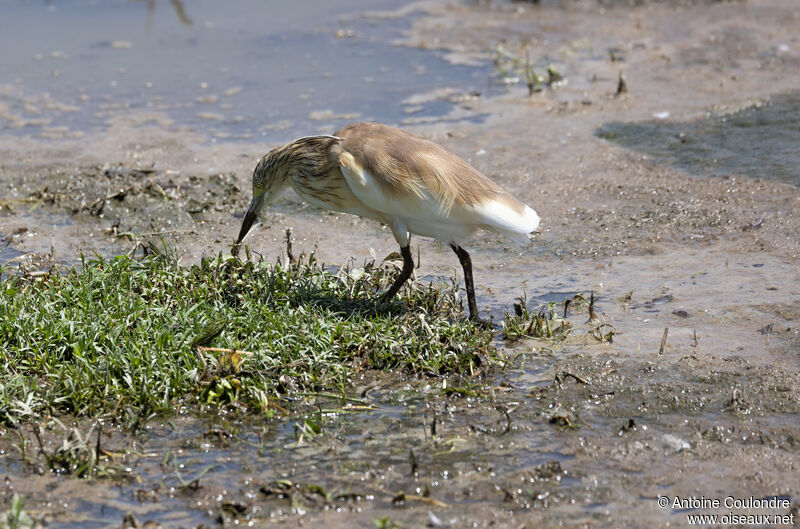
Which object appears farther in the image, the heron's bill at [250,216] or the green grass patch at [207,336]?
the heron's bill at [250,216]

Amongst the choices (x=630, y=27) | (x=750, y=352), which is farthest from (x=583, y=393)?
(x=630, y=27)

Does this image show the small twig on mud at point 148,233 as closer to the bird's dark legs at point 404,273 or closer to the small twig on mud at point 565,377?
the bird's dark legs at point 404,273

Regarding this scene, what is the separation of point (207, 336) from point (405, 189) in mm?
1236

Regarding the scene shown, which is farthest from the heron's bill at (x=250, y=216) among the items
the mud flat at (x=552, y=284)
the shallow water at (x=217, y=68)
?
the shallow water at (x=217, y=68)

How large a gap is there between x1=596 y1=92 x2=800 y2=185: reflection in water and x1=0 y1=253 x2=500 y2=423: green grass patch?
10.0 ft

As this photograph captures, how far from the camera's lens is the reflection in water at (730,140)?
282 inches

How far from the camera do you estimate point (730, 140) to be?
25.2 ft

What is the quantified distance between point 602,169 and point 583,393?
3.37 meters

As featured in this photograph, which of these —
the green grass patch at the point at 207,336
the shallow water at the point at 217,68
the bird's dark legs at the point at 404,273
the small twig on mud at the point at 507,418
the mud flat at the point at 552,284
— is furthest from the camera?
the shallow water at the point at 217,68

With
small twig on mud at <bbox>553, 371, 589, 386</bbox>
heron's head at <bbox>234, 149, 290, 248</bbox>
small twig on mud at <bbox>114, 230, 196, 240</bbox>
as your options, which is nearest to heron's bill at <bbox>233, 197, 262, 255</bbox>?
heron's head at <bbox>234, 149, 290, 248</bbox>

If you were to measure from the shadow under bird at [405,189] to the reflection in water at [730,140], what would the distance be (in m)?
2.79

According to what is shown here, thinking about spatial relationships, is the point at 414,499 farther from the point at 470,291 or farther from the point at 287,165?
the point at 287,165

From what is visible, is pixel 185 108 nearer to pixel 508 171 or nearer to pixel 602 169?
pixel 508 171

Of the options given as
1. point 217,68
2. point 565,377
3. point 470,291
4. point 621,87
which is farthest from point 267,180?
point 217,68
